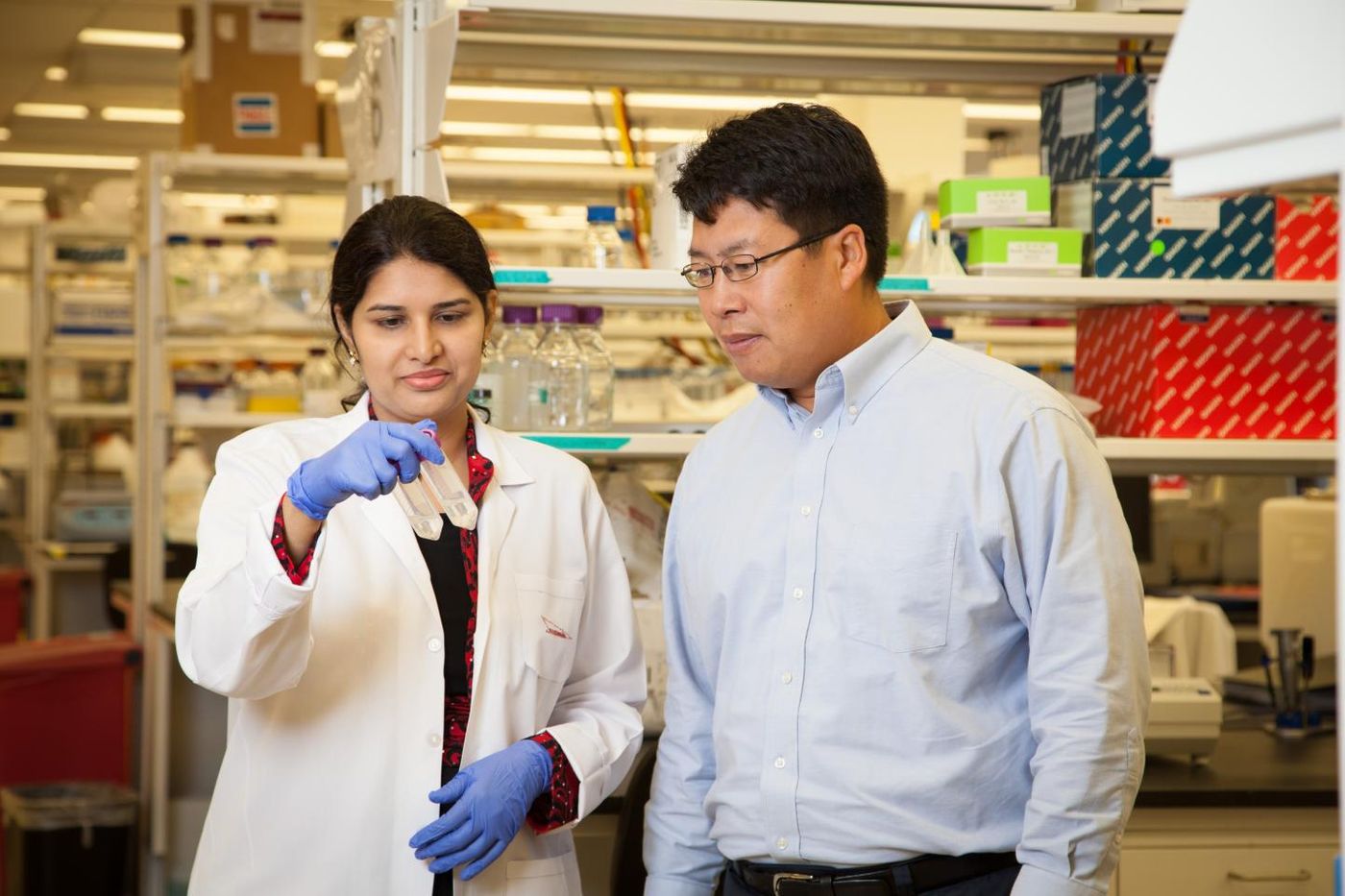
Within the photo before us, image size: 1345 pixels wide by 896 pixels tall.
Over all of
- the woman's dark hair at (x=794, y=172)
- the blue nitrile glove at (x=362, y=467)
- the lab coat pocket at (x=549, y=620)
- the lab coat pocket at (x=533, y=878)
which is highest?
the woman's dark hair at (x=794, y=172)

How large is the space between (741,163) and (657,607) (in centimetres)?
113

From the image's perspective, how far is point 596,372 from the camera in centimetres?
274

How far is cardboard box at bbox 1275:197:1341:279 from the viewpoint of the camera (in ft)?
9.13

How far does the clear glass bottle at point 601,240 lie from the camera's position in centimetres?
260

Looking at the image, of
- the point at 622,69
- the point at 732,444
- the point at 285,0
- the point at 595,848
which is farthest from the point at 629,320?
the point at 732,444

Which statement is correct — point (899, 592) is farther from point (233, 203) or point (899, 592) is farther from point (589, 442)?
point (233, 203)

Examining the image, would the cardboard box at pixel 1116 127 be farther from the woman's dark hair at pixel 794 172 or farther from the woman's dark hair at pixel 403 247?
the woman's dark hair at pixel 403 247

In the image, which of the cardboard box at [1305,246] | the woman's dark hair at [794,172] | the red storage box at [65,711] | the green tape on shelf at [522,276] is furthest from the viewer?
the red storage box at [65,711]

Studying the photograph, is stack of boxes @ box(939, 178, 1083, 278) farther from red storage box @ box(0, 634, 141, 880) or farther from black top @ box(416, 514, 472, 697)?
red storage box @ box(0, 634, 141, 880)

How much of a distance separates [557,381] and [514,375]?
3.3 inches

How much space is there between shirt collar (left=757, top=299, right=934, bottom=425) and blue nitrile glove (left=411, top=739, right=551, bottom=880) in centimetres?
59

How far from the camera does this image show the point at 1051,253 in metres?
2.67

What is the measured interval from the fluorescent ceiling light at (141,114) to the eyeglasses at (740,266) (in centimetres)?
A: 951

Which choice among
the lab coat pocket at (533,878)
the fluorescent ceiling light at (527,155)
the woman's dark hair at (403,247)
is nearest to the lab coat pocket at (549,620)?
the lab coat pocket at (533,878)
